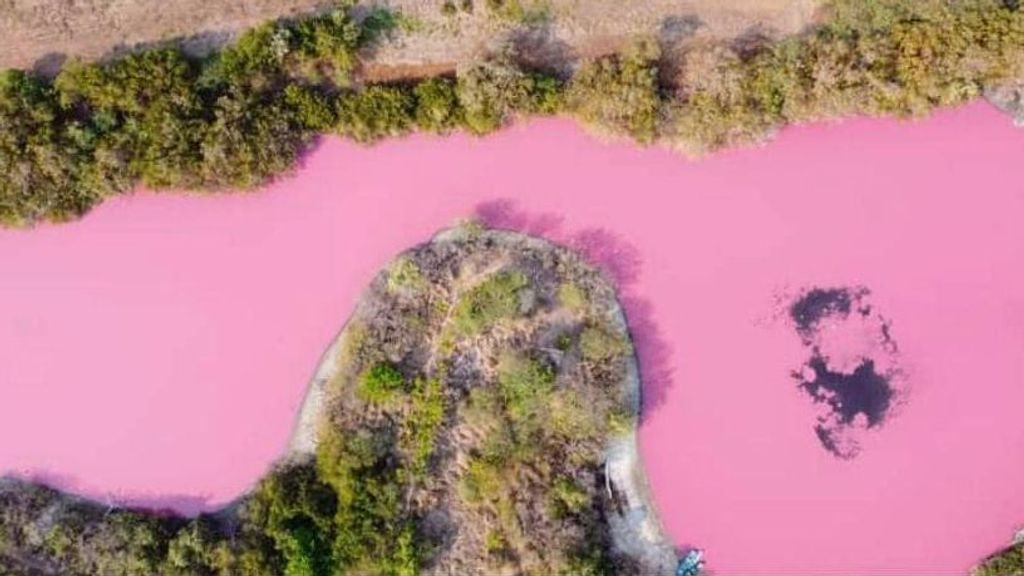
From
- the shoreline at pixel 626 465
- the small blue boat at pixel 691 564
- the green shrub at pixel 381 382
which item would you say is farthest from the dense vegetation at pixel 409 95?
the small blue boat at pixel 691 564

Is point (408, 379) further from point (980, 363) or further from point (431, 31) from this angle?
point (980, 363)

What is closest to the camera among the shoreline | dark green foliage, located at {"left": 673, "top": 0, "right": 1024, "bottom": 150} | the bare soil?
dark green foliage, located at {"left": 673, "top": 0, "right": 1024, "bottom": 150}

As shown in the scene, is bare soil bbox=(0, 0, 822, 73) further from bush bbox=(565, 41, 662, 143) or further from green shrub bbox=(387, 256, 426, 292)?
green shrub bbox=(387, 256, 426, 292)

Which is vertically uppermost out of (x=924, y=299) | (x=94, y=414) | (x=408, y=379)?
(x=924, y=299)

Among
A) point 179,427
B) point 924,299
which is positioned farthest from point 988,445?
point 179,427

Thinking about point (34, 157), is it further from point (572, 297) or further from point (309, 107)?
point (572, 297)

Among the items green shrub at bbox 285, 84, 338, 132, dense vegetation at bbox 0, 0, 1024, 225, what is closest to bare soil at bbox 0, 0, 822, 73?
dense vegetation at bbox 0, 0, 1024, 225

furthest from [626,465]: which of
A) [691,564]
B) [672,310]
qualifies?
[672,310]
